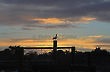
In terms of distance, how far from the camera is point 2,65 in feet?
50.5

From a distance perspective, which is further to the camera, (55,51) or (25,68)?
(55,51)

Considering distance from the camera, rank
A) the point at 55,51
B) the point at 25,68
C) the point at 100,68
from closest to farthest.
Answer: the point at 25,68 < the point at 100,68 < the point at 55,51

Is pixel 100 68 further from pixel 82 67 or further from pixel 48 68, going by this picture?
pixel 48 68

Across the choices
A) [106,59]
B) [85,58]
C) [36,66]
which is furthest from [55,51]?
[36,66]

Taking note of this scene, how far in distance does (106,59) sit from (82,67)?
4881 mm

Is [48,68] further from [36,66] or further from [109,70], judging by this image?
[109,70]

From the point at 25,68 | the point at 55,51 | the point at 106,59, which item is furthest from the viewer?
the point at 55,51

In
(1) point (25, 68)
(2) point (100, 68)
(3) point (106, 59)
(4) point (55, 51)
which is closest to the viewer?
(1) point (25, 68)

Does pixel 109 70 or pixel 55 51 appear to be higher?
pixel 55 51

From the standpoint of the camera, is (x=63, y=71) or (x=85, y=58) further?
(x=85, y=58)

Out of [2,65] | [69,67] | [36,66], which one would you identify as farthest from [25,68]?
[69,67]

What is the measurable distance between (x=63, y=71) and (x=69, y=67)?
578 millimetres

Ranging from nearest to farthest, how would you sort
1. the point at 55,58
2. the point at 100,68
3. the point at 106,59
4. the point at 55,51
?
1. the point at 100,68
2. the point at 106,59
3. the point at 55,58
4. the point at 55,51

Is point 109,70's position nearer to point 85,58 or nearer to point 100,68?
point 100,68
